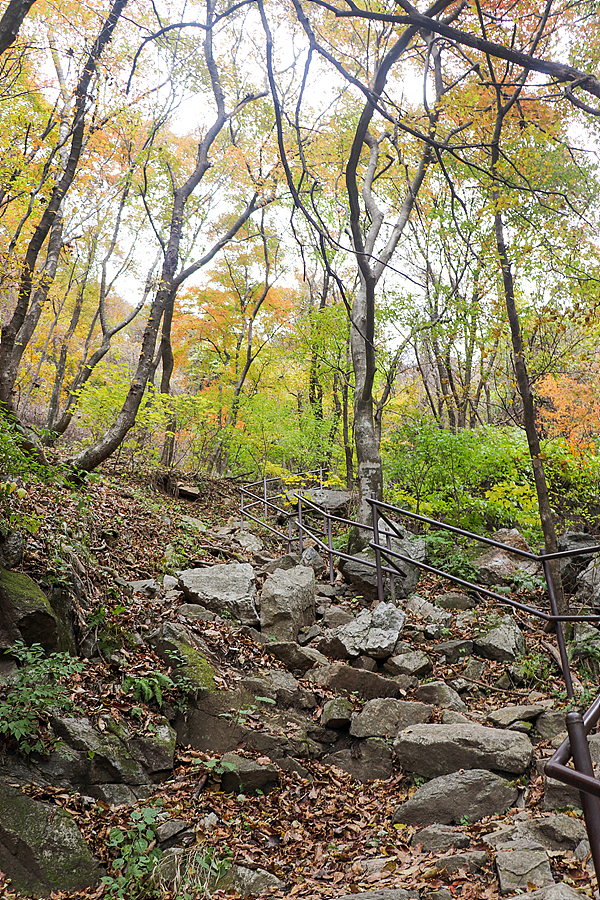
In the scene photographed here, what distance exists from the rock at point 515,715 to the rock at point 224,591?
2.69 m

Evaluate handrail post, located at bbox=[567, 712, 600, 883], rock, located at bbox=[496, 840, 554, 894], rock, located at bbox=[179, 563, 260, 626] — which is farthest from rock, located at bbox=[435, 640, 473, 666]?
handrail post, located at bbox=[567, 712, 600, 883]

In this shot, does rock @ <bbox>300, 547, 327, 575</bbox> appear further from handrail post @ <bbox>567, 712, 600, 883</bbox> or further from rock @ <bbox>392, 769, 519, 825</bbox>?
handrail post @ <bbox>567, 712, 600, 883</bbox>

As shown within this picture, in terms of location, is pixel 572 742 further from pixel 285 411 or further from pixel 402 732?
pixel 285 411

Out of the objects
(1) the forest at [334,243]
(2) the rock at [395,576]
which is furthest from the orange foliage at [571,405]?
(2) the rock at [395,576]

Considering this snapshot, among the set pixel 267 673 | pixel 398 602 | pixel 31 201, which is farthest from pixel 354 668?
pixel 31 201

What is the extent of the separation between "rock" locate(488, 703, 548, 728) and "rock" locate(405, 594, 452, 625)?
1.81 m

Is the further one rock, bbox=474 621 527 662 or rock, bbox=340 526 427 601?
rock, bbox=340 526 427 601

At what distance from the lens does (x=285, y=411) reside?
15805 millimetres

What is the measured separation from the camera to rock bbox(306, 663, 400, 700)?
4.70 m

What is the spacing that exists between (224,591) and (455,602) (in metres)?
2.90

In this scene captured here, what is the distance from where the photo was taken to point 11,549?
4.05 meters

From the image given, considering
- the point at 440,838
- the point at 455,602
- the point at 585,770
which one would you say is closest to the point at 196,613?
the point at 455,602

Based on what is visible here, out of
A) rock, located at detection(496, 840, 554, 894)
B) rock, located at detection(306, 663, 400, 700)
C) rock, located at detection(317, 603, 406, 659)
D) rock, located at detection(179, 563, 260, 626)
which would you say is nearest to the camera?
rock, located at detection(496, 840, 554, 894)

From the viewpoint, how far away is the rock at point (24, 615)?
3496mm
